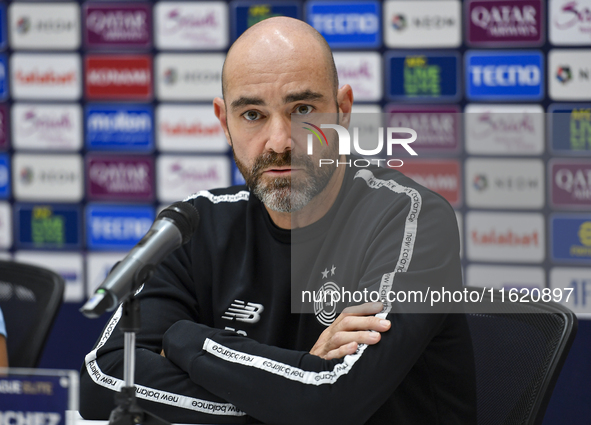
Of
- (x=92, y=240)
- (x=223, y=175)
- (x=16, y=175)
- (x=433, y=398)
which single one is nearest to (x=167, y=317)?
(x=433, y=398)

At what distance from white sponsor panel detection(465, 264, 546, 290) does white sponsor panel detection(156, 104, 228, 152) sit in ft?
3.78

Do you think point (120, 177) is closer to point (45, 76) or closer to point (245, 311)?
point (45, 76)

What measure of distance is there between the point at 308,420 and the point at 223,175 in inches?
70.5

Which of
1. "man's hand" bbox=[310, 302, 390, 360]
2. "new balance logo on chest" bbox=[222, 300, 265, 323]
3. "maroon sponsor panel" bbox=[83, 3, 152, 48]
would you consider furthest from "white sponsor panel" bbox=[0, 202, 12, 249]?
"man's hand" bbox=[310, 302, 390, 360]

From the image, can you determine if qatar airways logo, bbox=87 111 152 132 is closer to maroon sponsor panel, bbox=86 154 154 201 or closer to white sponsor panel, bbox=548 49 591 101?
maroon sponsor panel, bbox=86 154 154 201

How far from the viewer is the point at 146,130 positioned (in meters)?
2.64

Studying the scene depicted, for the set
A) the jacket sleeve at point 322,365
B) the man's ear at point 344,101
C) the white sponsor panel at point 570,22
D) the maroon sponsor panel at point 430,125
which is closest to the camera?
the jacket sleeve at point 322,365

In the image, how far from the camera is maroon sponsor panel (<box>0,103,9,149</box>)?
2.70 metres

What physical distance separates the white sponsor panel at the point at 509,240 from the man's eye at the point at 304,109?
1.43 m

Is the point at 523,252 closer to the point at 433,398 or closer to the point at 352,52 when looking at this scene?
the point at 352,52

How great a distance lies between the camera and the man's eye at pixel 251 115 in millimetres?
1157

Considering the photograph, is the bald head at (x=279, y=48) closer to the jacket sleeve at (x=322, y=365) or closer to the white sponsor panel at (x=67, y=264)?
the jacket sleeve at (x=322, y=365)

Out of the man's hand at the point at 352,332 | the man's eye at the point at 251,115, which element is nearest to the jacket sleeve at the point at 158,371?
the man's hand at the point at 352,332

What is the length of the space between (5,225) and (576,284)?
243 centimetres
